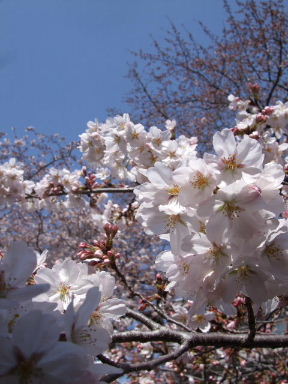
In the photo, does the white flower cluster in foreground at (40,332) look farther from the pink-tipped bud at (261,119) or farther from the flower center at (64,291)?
the pink-tipped bud at (261,119)

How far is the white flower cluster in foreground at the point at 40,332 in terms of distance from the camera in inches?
34.3

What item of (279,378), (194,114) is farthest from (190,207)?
(194,114)

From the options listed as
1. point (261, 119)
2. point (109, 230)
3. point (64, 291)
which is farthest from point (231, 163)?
point (261, 119)

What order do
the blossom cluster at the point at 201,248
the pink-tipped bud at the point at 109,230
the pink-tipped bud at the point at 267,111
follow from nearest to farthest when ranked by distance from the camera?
the blossom cluster at the point at 201,248 < the pink-tipped bud at the point at 109,230 < the pink-tipped bud at the point at 267,111

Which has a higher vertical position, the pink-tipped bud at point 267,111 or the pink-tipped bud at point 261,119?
the pink-tipped bud at point 267,111

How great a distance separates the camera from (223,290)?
1568mm

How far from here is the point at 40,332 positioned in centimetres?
90

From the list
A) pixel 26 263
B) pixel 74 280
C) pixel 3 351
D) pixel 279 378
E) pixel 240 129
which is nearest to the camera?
pixel 3 351

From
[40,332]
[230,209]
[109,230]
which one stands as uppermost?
[109,230]

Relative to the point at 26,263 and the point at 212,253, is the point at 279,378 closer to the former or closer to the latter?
the point at 212,253

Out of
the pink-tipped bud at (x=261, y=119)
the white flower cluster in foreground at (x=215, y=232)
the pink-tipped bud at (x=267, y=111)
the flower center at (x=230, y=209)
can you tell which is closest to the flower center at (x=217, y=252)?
the white flower cluster in foreground at (x=215, y=232)

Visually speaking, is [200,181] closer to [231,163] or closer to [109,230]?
[231,163]

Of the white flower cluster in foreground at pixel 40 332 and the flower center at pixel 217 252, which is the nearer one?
the white flower cluster in foreground at pixel 40 332

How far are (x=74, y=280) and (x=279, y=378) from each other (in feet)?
15.3
